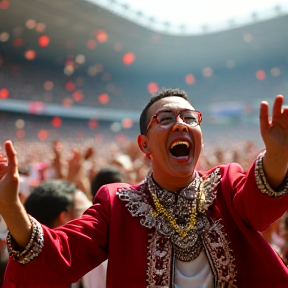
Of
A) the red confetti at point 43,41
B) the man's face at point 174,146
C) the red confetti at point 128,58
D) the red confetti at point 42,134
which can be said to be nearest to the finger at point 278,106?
the man's face at point 174,146

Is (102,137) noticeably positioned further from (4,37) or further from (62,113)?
(4,37)

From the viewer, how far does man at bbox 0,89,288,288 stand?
53.9 inches

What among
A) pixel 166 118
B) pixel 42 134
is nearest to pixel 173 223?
pixel 166 118

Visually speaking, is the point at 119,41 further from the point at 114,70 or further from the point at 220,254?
the point at 220,254

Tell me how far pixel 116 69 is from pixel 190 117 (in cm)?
2072

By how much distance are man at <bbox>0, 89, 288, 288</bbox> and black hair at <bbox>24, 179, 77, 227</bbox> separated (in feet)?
2.87

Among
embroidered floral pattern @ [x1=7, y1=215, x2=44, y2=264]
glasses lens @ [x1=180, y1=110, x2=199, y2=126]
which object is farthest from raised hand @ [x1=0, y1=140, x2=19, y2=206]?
glasses lens @ [x1=180, y1=110, x2=199, y2=126]

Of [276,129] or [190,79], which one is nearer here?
[276,129]

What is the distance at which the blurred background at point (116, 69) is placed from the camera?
15.8 meters

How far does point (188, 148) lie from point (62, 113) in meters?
18.2

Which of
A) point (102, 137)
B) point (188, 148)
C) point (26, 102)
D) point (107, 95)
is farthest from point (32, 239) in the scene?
point (107, 95)

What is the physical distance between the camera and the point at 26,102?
1761 cm

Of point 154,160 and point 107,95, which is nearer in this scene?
point 154,160

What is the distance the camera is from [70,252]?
57.6 inches
